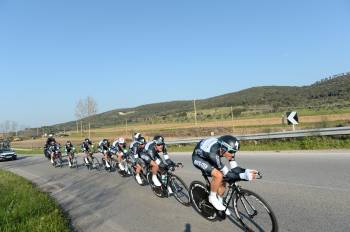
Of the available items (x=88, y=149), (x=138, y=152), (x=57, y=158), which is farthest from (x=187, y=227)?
(x=57, y=158)

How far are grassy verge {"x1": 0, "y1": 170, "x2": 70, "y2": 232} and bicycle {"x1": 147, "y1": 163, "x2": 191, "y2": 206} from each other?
246cm

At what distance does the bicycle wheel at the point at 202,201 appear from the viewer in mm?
8086

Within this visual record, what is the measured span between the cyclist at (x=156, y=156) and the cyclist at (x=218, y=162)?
2.27 metres

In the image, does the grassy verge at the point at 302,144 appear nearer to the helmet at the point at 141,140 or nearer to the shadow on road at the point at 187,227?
the helmet at the point at 141,140

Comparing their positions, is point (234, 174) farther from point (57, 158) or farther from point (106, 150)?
point (57, 158)

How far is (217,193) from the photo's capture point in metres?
7.82

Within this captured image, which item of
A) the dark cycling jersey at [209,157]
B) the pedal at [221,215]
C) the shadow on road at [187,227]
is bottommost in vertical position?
the shadow on road at [187,227]

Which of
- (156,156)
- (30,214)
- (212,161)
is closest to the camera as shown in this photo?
(212,161)

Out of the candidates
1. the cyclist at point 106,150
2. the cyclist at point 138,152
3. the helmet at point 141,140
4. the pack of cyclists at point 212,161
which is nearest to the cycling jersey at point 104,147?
the cyclist at point 106,150

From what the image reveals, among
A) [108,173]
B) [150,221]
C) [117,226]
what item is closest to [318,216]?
[150,221]

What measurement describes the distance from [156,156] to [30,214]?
326 centimetres

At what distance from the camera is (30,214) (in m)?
9.91

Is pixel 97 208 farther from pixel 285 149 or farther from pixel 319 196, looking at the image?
pixel 285 149

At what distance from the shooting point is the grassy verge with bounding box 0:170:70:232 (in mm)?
8472
